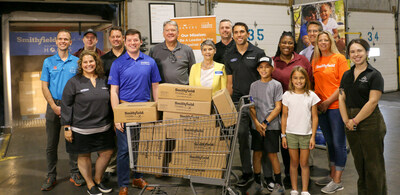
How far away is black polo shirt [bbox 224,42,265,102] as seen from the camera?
343 centimetres

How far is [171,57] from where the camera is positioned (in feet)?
12.3

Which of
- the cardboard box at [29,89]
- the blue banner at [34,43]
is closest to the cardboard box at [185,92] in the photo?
the blue banner at [34,43]

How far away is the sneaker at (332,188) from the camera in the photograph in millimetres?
3305

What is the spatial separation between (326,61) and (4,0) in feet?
21.0

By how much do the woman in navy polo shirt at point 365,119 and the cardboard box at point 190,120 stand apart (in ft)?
3.65

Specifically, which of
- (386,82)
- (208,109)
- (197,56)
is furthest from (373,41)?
(208,109)

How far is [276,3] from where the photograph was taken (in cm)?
920

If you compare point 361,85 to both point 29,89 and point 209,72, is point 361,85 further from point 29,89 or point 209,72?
point 29,89

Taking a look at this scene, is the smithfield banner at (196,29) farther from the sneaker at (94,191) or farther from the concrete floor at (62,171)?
the sneaker at (94,191)

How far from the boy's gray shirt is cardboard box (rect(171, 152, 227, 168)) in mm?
797

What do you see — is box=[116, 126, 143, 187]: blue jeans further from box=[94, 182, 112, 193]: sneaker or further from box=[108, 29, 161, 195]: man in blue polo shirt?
box=[94, 182, 112, 193]: sneaker

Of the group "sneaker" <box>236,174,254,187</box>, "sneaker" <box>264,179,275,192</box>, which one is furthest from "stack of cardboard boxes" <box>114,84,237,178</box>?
"sneaker" <box>236,174,254,187</box>

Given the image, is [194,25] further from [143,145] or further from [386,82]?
[386,82]

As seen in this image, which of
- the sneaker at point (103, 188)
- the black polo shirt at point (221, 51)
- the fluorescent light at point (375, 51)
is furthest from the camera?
the fluorescent light at point (375, 51)
